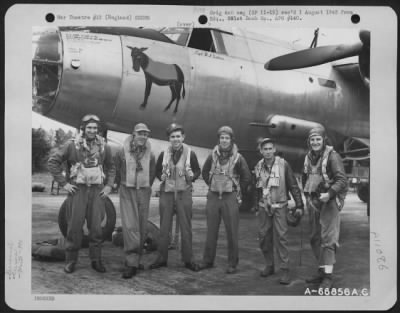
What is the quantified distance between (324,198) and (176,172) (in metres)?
1.18

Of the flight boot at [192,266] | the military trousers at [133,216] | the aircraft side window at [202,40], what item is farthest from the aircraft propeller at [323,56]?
the flight boot at [192,266]

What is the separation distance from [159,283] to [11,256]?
1.22 meters

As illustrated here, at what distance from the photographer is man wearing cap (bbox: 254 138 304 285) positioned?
3172 millimetres

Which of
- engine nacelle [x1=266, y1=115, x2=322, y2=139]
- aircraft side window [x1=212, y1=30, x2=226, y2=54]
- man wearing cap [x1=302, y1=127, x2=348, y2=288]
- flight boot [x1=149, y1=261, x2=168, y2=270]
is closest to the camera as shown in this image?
man wearing cap [x1=302, y1=127, x2=348, y2=288]

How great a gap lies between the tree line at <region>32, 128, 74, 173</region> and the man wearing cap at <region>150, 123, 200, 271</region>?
→ 801 millimetres

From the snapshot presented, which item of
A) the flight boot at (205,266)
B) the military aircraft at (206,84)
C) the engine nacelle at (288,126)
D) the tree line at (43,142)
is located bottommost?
the flight boot at (205,266)

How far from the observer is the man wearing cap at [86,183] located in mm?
3180

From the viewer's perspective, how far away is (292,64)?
344 cm

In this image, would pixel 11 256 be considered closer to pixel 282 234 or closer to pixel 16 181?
pixel 16 181

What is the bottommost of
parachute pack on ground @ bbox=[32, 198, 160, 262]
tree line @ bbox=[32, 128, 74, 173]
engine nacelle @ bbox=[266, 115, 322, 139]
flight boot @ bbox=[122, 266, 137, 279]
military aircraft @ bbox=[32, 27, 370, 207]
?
flight boot @ bbox=[122, 266, 137, 279]

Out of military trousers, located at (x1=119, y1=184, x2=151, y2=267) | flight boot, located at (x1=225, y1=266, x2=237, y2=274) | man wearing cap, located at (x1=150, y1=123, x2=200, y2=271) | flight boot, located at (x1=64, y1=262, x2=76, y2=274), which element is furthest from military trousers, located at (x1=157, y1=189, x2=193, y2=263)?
flight boot, located at (x1=64, y1=262, x2=76, y2=274)

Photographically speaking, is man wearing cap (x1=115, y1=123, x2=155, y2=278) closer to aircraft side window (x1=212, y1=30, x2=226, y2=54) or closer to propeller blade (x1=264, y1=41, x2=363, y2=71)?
aircraft side window (x1=212, y1=30, x2=226, y2=54)

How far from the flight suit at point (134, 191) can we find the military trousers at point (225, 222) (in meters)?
0.51

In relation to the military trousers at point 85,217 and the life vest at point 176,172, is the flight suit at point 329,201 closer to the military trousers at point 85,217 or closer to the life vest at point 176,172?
the life vest at point 176,172
